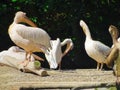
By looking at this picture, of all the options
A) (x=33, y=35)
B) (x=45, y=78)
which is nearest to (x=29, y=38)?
(x=33, y=35)

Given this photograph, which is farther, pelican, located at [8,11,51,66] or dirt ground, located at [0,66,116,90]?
pelican, located at [8,11,51,66]

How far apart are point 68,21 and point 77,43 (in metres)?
0.59

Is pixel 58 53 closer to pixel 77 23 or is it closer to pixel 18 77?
pixel 18 77

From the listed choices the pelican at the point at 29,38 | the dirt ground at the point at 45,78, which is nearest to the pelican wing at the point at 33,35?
the pelican at the point at 29,38

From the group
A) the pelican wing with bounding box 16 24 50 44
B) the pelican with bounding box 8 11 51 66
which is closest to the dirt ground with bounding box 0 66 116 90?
the pelican with bounding box 8 11 51 66

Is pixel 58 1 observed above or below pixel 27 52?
above

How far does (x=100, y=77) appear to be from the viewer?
7891 millimetres

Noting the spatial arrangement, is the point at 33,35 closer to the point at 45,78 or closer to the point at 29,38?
the point at 29,38

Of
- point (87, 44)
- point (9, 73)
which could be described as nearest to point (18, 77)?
point (9, 73)

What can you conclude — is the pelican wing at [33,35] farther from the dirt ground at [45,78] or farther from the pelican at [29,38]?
the dirt ground at [45,78]

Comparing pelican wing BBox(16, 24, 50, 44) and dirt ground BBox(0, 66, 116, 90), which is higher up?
pelican wing BBox(16, 24, 50, 44)

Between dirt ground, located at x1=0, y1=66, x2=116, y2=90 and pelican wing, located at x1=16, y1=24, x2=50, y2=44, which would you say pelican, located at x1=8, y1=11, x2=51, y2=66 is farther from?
dirt ground, located at x1=0, y1=66, x2=116, y2=90

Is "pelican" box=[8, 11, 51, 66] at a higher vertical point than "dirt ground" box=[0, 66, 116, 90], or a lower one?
higher

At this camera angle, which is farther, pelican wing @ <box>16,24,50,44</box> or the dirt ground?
pelican wing @ <box>16,24,50,44</box>
